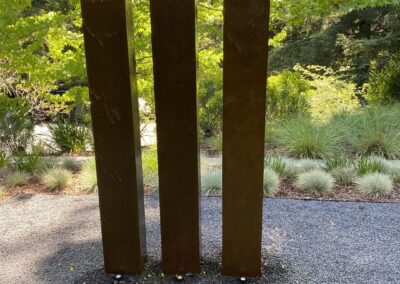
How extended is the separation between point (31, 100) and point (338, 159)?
22.9 feet

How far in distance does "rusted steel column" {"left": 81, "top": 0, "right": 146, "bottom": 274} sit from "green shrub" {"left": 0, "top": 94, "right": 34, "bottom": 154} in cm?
478

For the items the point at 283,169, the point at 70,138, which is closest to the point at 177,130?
the point at 283,169

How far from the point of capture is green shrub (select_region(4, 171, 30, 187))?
15.7ft

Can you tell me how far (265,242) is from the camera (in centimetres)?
301

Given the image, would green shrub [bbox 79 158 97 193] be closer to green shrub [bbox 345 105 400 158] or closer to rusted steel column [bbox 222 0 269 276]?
rusted steel column [bbox 222 0 269 276]

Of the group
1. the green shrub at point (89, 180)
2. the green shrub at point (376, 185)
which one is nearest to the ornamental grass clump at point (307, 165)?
the green shrub at point (376, 185)

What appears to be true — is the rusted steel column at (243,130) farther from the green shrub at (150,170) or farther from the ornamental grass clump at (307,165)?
the ornamental grass clump at (307,165)

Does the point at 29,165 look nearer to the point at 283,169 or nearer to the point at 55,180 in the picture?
the point at 55,180

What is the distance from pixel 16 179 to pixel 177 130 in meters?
3.49

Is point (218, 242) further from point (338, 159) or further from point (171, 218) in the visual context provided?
point (338, 159)

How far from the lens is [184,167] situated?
223cm

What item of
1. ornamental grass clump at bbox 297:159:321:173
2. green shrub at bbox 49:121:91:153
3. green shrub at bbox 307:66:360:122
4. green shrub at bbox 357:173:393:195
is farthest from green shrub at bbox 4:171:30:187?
green shrub at bbox 307:66:360:122

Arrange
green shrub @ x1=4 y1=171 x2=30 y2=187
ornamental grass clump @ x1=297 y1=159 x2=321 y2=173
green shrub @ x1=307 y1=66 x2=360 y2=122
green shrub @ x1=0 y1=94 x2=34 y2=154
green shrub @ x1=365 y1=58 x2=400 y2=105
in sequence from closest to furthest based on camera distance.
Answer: green shrub @ x1=4 y1=171 x2=30 y2=187 → ornamental grass clump @ x1=297 y1=159 x2=321 y2=173 → green shrub @ x1=0 y1=94 x2=34 y2=154 → green shrub @ x1=307 y1=66 x2=360 y2=122 → green shrub @ x1=365 y1=58 x2=400 y2=105

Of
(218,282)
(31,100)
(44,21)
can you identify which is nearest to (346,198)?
(218,282)
